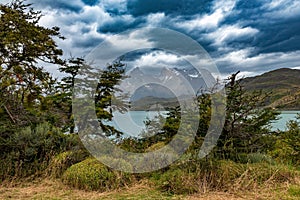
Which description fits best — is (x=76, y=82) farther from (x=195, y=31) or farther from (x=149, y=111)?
(x=195, y=31)

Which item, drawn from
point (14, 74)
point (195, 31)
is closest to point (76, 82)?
point (14, 74)

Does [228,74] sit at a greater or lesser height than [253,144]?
greater

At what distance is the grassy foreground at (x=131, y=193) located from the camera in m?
3.59

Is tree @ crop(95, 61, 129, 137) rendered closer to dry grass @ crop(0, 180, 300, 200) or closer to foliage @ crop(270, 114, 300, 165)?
dry grass @ crop(0, 180, 300, 200)

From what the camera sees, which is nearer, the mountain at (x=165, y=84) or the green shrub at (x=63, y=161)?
the green shrub at (x=63, y=161)

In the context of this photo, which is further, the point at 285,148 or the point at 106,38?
the point at 285,148

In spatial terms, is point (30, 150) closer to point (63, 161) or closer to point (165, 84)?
point (63, 161)

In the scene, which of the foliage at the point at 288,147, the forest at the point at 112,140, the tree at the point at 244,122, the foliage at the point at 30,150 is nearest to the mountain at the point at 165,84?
the forest at the point at 112,140

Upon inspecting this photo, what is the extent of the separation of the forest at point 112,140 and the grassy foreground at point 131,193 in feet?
0.08

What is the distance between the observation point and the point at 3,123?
5.45 m

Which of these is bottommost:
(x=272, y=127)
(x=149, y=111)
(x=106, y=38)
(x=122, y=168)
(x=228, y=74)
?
(x=122, y=168)

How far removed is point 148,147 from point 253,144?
78.6 inches

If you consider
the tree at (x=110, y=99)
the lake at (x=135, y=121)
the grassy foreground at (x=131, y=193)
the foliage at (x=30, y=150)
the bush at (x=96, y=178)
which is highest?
the tree at (x=110, y=99)

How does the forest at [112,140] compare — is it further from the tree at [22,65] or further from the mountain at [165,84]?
the mountain at [165,84]
